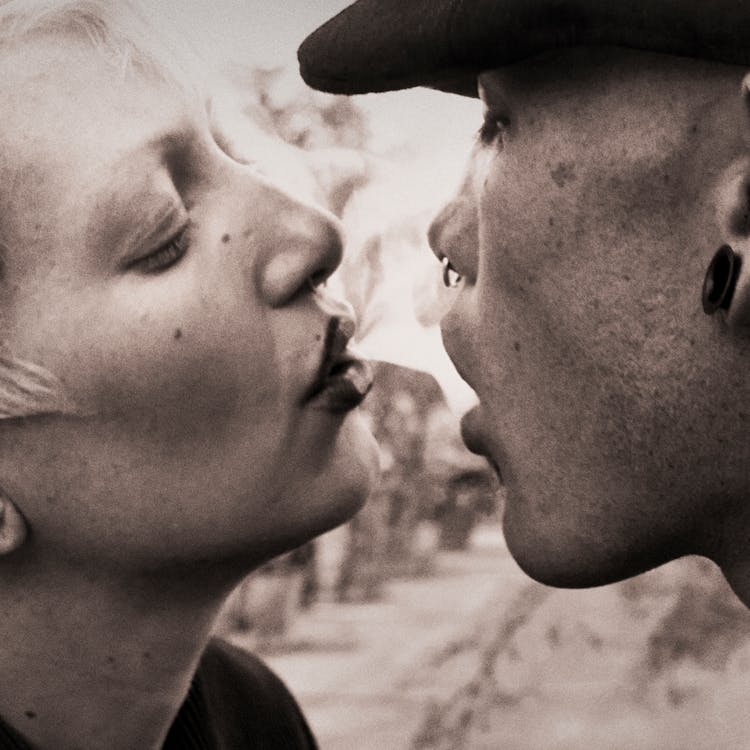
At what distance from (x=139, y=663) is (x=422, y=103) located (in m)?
1.13

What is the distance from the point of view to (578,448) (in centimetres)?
131

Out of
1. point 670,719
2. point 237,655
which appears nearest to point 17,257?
point 237,655

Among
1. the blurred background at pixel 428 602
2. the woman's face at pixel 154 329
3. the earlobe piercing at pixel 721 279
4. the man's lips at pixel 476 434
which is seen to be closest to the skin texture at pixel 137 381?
the woman's face at pixel 154 329

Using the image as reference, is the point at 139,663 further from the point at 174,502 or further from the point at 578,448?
the point at 578,448

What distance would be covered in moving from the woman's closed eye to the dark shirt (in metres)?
0.55

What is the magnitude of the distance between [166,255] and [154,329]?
82 millimetres

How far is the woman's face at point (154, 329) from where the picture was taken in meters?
1.30

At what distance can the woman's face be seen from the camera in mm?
1304

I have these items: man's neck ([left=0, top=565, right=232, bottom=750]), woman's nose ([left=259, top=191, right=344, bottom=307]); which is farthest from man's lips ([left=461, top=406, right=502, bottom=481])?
man's neck ([left=0, top=565, right=232, bottom=750])

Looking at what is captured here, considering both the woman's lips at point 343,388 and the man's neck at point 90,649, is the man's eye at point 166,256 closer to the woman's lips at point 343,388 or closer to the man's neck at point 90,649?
the woman's lips at point 343,388

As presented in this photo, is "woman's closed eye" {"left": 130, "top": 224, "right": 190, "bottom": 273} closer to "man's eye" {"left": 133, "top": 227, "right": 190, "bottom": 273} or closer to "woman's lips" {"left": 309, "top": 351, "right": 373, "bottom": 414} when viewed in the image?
"man's eye" {"left": 133, "top": 227, "right": 190, "bottom": 273}

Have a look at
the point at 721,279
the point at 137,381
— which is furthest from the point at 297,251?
the point at 721,279

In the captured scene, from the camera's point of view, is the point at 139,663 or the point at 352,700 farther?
the point at 352,700

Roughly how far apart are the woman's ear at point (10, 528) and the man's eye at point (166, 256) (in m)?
0.27
